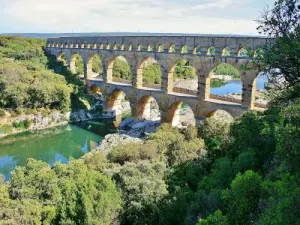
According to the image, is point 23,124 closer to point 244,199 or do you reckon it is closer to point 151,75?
point 151,75

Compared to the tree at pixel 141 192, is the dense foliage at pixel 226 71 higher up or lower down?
higher up

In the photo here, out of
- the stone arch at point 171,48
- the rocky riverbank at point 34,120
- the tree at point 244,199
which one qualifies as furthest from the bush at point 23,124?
the tree at point 244,199

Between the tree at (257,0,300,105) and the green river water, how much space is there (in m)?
18.3

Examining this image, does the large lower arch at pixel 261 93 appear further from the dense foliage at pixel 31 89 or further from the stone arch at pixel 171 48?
the dense foliage at pixel 31 89

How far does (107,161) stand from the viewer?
14508 millimetres

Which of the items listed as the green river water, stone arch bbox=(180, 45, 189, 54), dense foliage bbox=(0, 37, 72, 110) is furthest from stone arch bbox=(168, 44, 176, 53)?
dense foliage bbox=(0, 37, 72, 110)

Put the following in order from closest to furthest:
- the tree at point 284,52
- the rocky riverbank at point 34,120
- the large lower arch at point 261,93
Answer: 1. the tree at point 284,52
2. the large lower arch at point 261,93
3. the rocky riverbank at point 34,120

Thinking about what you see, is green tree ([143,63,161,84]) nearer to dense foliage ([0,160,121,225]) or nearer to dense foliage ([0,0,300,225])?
dense foliage ([0,0,300,225])

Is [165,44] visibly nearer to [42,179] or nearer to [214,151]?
[214,151]

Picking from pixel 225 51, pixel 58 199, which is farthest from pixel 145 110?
pixel 58 199

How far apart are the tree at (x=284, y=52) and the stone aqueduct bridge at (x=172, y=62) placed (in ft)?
42.9

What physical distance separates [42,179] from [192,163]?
17.6 ft

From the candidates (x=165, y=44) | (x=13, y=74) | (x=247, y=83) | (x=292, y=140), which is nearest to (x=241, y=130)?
(x=292, y=140)

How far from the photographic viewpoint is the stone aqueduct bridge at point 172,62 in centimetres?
2122
